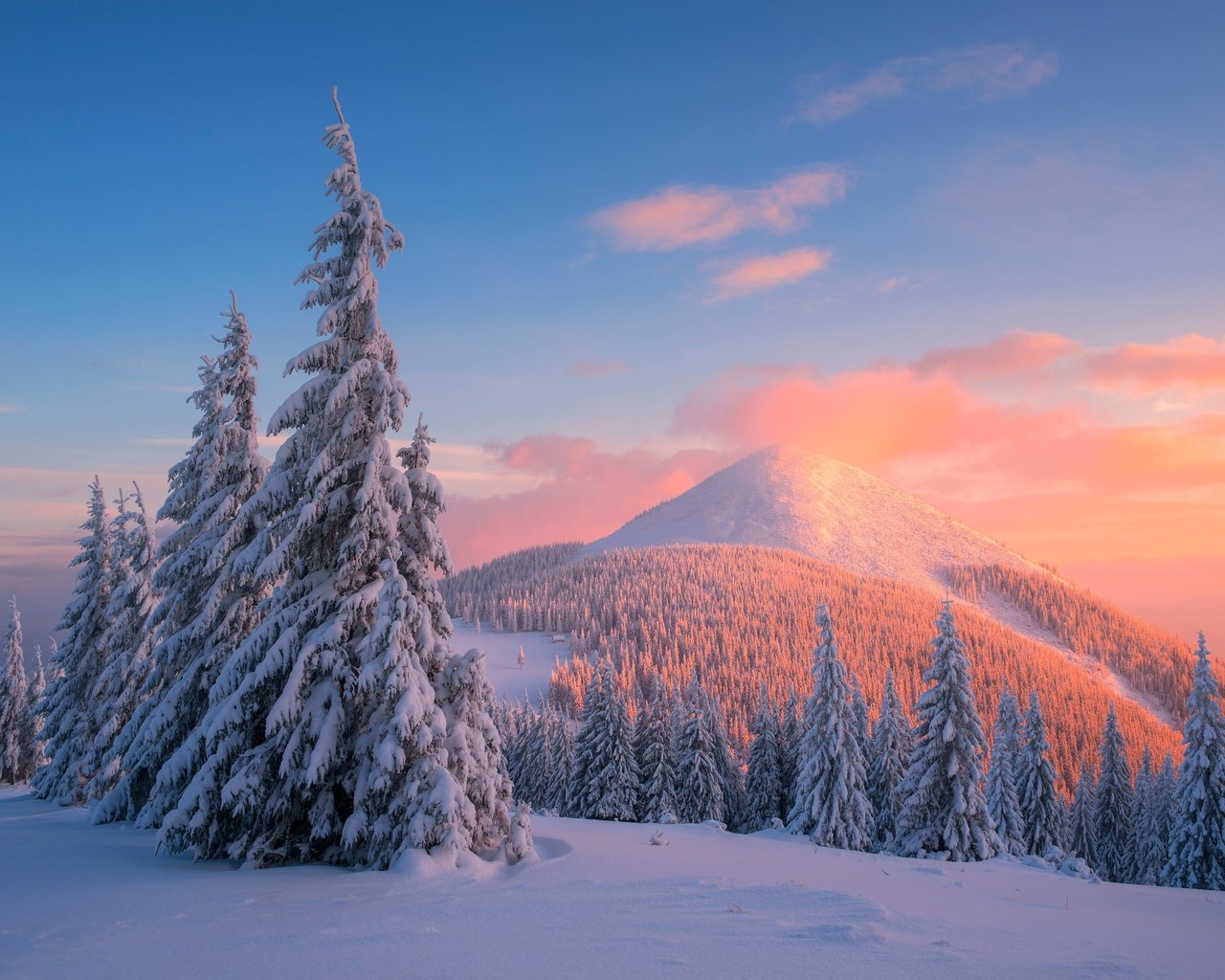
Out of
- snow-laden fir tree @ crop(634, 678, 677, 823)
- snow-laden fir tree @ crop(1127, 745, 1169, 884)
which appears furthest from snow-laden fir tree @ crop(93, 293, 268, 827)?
snow-laden fir tree @ crop(1127, 745, 1169, 884)

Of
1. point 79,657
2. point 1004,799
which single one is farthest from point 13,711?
point 1004,799

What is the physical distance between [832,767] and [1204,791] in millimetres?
18598

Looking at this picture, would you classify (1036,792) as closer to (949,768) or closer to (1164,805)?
(1164,805)

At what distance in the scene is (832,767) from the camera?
41594 millimetres

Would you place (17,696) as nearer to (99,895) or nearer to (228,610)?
(228,610)

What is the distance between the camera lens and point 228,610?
19344mm

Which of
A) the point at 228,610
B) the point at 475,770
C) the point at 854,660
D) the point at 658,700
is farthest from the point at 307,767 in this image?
the point at 854,660

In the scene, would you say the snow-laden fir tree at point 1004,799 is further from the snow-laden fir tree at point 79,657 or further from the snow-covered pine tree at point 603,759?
the snow-laden fir tree at point 79,657

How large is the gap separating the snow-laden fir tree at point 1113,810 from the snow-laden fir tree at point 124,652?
62413 mm

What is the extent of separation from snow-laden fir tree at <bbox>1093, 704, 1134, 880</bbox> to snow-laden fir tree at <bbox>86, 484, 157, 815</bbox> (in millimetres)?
62413

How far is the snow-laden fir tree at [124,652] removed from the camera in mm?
29156

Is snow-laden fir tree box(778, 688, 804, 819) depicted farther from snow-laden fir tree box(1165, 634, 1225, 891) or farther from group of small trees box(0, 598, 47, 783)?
group of small trees box(0, 598, 47, 783)

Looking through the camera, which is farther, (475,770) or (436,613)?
(436,613)

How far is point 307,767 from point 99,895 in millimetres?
3317
